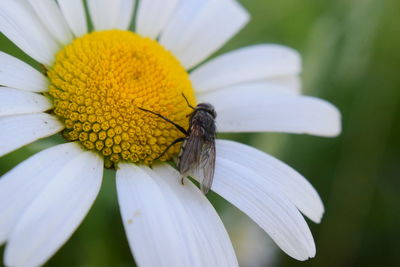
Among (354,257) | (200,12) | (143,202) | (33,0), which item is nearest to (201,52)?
(200,12)

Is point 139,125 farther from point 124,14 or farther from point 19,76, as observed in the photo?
point 124,14

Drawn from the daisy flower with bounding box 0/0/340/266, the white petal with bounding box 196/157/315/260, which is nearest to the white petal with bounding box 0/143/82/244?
the daisy flower with bounding box 0/0/340/266

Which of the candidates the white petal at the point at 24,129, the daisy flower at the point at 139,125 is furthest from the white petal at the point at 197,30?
the white petal at the point at 24,129

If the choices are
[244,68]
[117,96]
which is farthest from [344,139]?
[117,96]

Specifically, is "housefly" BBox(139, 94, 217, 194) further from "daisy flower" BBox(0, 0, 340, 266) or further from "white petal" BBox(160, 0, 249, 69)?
"white petal" BBox(160, 0, 249, 69)

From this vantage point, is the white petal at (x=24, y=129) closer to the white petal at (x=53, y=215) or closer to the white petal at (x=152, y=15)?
the white petal at (x=53, y=215)

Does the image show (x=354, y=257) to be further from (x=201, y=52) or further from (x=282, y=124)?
(x=201, y=52)
